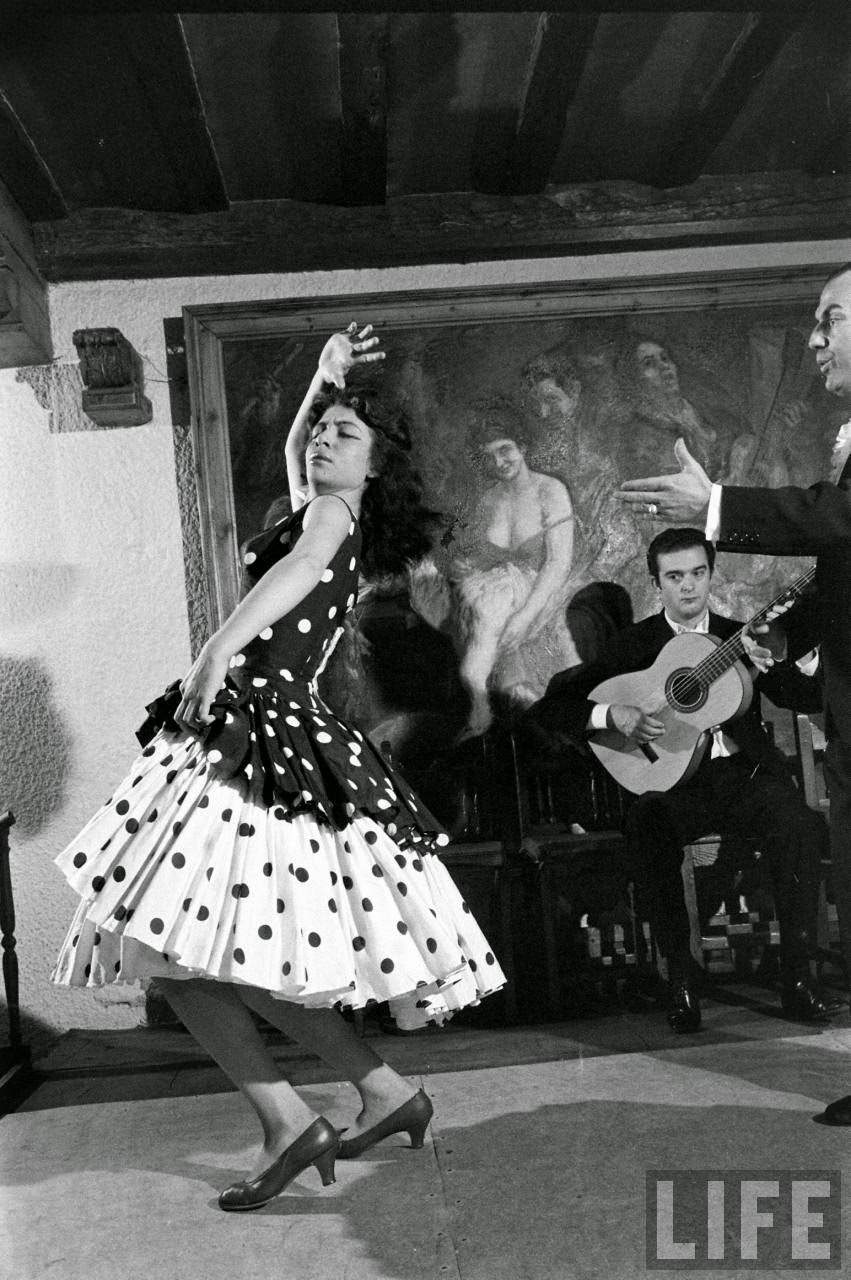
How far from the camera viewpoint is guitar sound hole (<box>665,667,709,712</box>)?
3.39 meters

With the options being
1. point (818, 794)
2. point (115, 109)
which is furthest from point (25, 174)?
point (818, 794)

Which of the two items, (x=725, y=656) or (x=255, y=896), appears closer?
(x=255, y=896)

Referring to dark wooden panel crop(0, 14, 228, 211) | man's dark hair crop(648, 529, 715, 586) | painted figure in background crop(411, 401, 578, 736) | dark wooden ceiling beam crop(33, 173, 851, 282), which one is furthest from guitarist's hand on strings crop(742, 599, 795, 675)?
dark wooden panel crop(0, 14, 228, 211)

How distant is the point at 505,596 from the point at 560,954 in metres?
1.12

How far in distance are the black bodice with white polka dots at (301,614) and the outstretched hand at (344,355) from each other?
764 mm

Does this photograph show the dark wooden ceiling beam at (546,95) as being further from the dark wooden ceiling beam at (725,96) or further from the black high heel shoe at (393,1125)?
the black high heel shoe at (393,1125)

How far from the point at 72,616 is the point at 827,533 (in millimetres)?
2204

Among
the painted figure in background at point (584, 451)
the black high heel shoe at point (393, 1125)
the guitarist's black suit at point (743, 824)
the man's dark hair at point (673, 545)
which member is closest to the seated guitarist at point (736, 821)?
the guitarist's black suit at point (743, 824)

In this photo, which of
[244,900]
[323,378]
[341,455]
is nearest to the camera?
[244,900]

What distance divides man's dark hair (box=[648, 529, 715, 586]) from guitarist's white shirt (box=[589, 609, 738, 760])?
0.55ft

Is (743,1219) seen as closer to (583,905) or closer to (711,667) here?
(583,905)

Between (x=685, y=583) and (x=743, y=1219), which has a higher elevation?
(x=685, y=583)

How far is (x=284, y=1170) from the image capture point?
7.06ft

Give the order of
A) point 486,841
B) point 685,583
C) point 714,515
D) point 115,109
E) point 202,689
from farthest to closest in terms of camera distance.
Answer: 1. point 685,583
2. point 486,841
3. point 115,109
4. point 714,515
5. point 202,689
